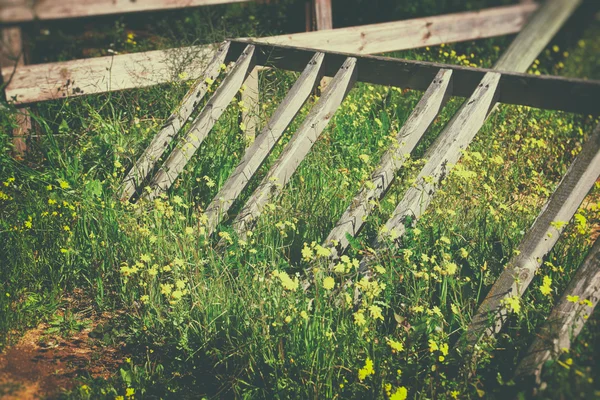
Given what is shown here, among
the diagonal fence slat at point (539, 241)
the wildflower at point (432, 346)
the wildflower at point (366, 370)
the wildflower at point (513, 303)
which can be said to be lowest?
the wildflower at point (366, 370)

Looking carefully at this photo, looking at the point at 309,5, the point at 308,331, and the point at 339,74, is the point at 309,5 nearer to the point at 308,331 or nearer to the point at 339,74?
the point at 339,74

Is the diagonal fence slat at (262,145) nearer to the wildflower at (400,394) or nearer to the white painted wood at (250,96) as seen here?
the white painted wood at (250,96)

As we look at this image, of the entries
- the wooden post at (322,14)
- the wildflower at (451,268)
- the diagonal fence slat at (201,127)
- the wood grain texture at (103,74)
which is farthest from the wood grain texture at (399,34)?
the wildflower at (451,268)

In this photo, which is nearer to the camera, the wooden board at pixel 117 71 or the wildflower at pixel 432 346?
the wildflower at pixel 432 346

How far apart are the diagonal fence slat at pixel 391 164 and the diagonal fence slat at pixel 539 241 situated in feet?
2.57

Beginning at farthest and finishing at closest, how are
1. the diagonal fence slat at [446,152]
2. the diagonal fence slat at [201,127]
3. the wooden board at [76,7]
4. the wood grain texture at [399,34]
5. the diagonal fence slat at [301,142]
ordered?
the wood grain texture at [399,34]
the diagonal fence slat at [201,127]
the diagonal fence slat at [301,142]
the diagonal fence slat at [446,152]
the wooden board at [76,7]

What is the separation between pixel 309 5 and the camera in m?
6.51

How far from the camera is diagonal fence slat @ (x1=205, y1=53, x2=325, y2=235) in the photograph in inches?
147

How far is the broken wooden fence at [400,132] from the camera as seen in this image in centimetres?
275

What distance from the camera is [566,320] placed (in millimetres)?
2473

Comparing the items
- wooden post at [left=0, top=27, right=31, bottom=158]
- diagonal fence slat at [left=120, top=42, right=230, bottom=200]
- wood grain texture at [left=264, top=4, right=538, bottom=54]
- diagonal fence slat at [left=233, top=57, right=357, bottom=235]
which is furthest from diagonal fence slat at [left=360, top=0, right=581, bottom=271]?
wooden post at [left=0, top=27, right=31, bottom=158]

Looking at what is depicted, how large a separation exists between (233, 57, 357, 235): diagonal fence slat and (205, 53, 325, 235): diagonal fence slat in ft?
0.56

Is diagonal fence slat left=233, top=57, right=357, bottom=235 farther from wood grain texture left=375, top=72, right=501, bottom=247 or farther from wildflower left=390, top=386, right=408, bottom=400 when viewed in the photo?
wildflower left=390, top=386, right=408, bottom=400

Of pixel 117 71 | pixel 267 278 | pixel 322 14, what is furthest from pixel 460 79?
pixel 322 14
